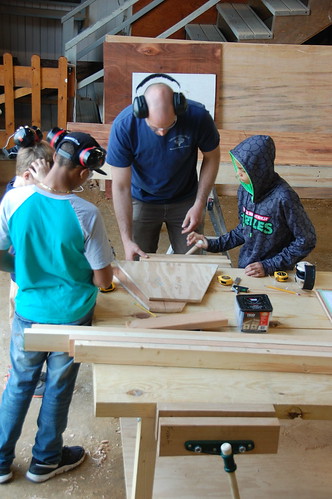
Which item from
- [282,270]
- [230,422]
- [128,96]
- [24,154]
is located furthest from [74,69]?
[230,422]

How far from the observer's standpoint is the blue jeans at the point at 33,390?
229 cm

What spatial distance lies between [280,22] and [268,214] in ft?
13.7

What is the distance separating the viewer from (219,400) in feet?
5.67

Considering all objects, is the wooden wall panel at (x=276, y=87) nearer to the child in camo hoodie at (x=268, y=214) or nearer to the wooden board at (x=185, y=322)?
the child in camo hoodie at (x=268, y=214)

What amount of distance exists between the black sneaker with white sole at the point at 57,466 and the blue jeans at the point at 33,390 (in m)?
0.04

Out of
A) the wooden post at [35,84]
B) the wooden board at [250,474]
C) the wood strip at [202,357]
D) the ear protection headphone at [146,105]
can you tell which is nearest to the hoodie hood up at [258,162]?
the ear protection headphone at [146,105]

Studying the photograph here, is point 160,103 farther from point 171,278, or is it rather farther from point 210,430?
point 210,430

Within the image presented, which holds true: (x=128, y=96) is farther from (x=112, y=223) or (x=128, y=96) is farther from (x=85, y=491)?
(x=85, y=491)

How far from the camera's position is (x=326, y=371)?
1.90 metres

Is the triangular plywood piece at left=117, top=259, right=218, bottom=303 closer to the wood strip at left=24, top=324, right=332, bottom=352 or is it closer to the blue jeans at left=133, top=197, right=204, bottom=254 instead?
the wood strip at left=24, top=324, right=332, bottom=352

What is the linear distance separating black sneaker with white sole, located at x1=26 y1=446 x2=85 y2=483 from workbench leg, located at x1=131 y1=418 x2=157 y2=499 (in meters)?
0.82

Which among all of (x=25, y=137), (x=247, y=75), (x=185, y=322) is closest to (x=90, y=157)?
(x=25, y=137)

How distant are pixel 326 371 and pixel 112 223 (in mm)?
3909

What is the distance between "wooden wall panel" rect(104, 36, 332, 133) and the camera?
5.50 meters
